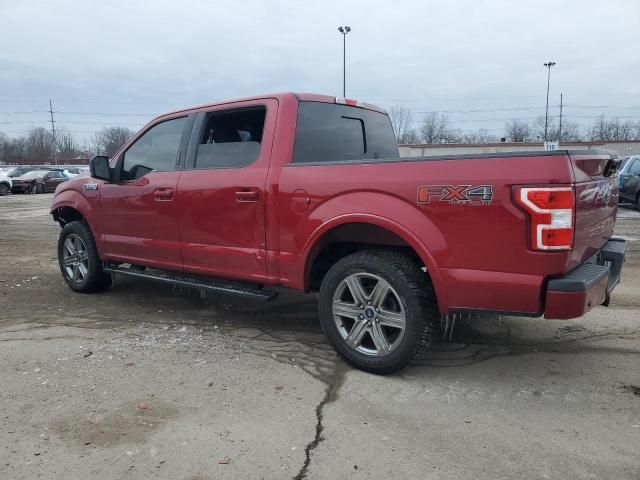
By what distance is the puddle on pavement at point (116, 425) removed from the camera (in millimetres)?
2965

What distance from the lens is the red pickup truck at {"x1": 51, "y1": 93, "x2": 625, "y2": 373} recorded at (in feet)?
10.1

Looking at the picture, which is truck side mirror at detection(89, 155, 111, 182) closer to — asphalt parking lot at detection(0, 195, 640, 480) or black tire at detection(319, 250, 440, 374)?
asphalt parking lot at detection(0, 195, 640, 480)

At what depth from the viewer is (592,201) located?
3.35 metres

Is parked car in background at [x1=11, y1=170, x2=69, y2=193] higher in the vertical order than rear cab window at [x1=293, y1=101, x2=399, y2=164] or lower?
lower

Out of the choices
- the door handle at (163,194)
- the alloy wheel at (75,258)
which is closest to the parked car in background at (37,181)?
the alloy wheel at (75,258)

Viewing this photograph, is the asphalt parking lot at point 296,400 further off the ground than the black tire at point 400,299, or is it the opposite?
the black tire at point 400,299

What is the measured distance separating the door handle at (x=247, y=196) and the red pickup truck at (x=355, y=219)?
0.02 m

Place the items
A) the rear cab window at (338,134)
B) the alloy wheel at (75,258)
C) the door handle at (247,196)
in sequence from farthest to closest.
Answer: the alloy wheel at (75,258) → the rear cab window at (338,134) → the door handle at (247,196)

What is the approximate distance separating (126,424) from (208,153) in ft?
8.00

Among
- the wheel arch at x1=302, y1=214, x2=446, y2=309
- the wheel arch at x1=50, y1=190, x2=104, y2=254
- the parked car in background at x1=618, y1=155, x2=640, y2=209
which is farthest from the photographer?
the parked car in background at x1=618, y1=155, x2=640, y2=209

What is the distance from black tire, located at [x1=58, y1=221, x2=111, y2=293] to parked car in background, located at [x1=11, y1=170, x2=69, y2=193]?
25559 millimetres

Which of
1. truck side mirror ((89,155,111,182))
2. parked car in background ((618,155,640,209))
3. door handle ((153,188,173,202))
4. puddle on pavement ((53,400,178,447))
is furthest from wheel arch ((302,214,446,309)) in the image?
parked car in background ((618,155,640,209))

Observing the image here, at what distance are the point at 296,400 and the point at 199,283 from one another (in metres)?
1.80

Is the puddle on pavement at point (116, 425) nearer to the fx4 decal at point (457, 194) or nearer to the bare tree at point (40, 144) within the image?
the fx4 decal at point (457, 194)
